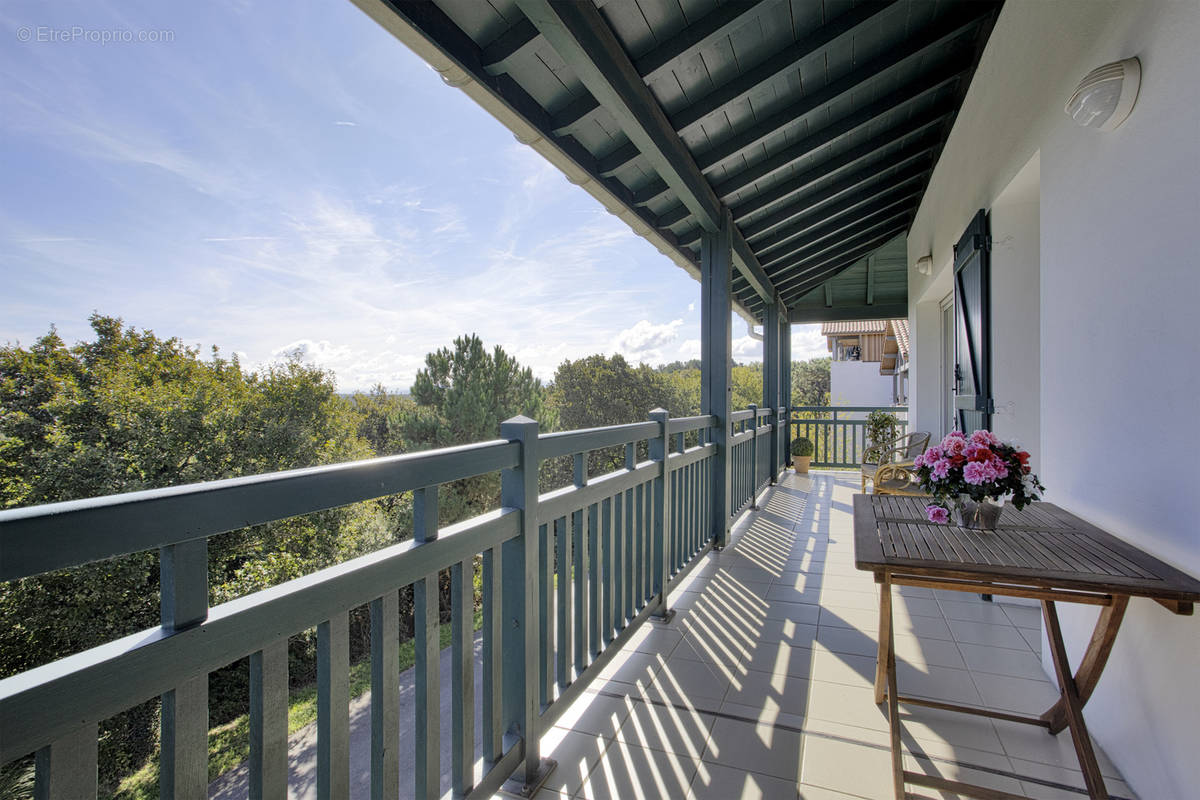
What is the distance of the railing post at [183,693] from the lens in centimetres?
76

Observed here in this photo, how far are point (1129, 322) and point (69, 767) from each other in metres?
2.46

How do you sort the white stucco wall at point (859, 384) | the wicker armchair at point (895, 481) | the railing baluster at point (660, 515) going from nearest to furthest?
the railing baluster at point (660, 515) → the wicker armchair at point (895, 481) → the white stucco wall at point (859, 384)

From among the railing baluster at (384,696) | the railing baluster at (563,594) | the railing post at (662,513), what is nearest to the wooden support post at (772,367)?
the railing post at (662,513)

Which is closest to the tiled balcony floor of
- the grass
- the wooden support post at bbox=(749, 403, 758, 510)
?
the wooden support post at bbox=(749, 403, 758, 510)

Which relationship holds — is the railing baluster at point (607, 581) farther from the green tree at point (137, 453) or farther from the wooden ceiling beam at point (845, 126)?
the green tree at point (137, 453)

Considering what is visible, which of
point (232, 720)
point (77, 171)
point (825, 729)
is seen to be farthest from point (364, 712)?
point (77, 171)

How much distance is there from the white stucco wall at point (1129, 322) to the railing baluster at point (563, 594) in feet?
5.43

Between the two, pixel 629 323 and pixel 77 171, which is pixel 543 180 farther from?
pixel 629 323

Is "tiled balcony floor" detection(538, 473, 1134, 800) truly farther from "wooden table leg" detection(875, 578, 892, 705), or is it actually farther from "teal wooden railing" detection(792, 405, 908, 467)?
"teal wooden railing" detection(792, 405, 908, 467)

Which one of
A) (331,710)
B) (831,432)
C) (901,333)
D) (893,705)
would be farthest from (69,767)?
(901,333)

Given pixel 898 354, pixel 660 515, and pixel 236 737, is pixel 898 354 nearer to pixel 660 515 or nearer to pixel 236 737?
pixel 660 515

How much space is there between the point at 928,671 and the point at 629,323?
3863 cm

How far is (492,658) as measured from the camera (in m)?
1.57

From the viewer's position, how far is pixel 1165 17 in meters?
1.43
